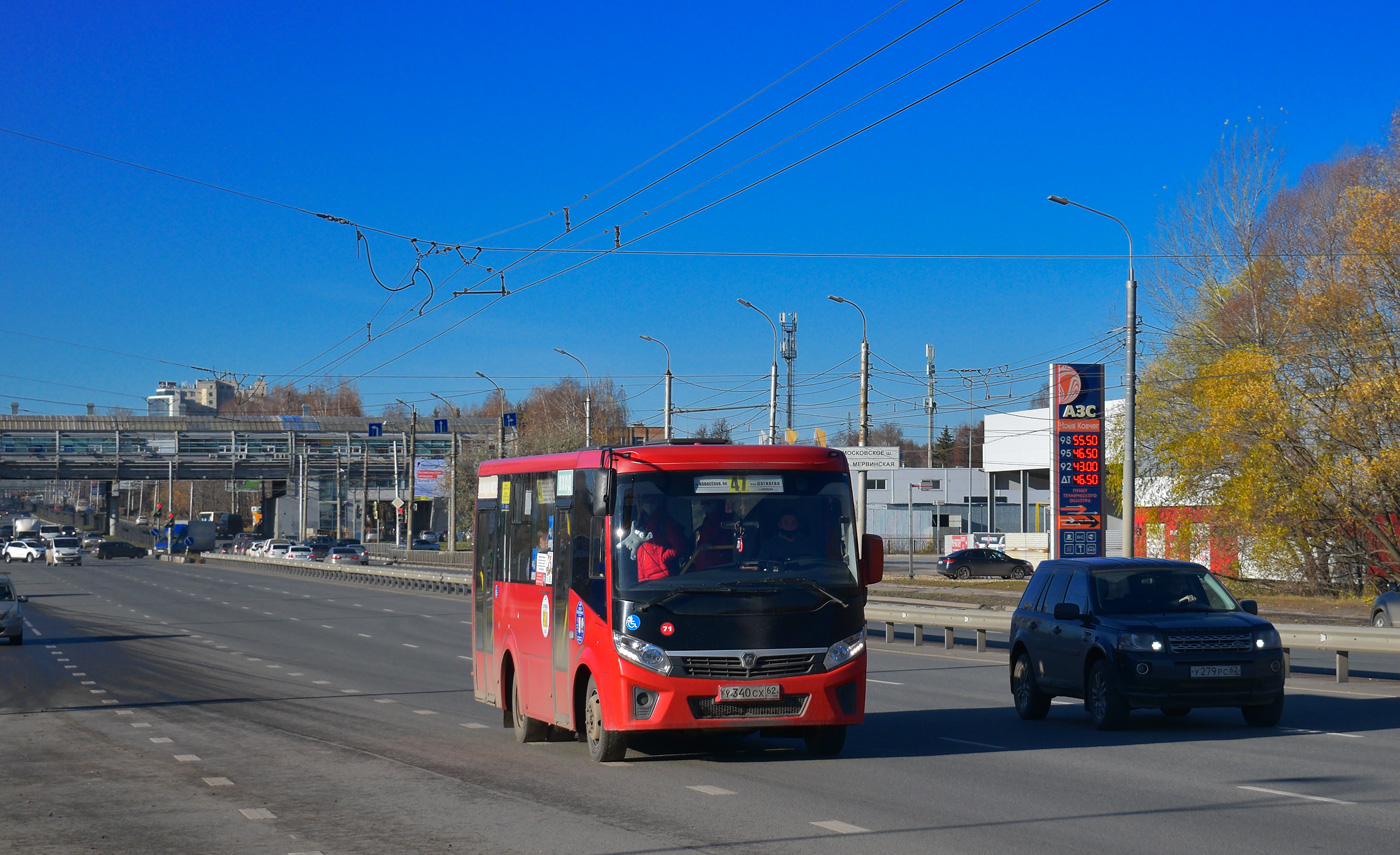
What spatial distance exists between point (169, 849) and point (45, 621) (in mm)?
30823

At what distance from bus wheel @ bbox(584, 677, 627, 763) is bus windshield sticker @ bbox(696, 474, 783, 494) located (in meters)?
1.84

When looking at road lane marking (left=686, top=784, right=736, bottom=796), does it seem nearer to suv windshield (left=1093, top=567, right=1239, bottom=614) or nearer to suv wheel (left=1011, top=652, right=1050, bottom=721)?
suv windshield (left=1093, top=567, right=1239, bottom=614)

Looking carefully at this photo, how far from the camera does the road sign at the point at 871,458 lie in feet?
119

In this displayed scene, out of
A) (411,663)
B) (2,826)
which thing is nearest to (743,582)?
(2,826)

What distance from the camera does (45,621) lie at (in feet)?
116

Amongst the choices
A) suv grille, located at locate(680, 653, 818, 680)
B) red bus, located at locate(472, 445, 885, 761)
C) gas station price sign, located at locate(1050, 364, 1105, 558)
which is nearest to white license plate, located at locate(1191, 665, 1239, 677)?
red bus, located at locate(472, 445, 885, 761)

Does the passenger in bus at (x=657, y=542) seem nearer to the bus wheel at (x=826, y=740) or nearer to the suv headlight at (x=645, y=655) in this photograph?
the suv headlight at (x=645, y=655)

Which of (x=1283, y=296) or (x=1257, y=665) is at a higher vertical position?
(x=1283, y=296)

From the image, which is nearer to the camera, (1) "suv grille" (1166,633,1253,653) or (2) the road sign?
(1) "suv grille" (1166,633,1253,653)

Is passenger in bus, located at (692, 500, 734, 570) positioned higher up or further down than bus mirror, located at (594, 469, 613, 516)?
further down

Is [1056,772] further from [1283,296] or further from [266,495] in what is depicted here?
[266,495]

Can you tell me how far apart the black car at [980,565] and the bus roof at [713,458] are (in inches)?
1935

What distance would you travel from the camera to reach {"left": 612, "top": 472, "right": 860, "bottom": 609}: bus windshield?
36.1 ft

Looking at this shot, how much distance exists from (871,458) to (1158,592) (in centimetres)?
2291
